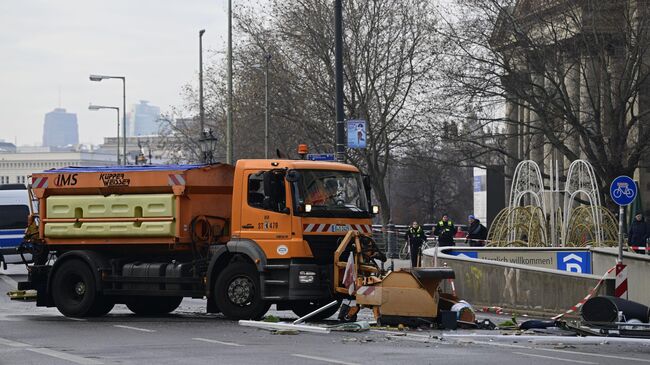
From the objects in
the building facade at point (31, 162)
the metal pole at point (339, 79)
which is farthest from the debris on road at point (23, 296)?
the building facade at point (31, 162)

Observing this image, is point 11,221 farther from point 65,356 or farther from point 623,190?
point 65,356

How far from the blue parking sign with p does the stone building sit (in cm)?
1352

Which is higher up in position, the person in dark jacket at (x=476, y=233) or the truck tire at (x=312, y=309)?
the person in dark jacket at (x=476, y=233)

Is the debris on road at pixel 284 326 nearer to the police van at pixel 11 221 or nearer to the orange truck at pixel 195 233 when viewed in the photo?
the orange truck at pixel 195 233

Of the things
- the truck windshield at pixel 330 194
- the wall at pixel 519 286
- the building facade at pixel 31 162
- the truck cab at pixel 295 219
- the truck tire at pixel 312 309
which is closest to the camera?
the truck cab at pixel 295 219

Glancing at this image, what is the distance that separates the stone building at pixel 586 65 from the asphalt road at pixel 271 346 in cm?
2421

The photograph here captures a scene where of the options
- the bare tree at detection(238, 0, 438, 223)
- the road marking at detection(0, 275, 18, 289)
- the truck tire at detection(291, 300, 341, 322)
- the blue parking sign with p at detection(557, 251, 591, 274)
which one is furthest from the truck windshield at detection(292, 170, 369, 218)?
the bare tree at detection(238, 0, 438, 223)

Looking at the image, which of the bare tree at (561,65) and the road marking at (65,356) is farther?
the bare tree at (561,65)

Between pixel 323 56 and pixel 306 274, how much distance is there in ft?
122

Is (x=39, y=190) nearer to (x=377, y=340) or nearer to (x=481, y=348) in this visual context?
(x=377, y=340)

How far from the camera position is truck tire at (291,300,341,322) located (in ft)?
74.2

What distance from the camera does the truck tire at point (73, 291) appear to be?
2380 cm

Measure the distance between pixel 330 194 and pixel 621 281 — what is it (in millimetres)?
5046

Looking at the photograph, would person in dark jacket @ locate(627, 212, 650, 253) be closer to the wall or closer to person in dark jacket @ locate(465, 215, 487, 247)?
person in dark jacket @ locate(465, 215, 487, 247)
